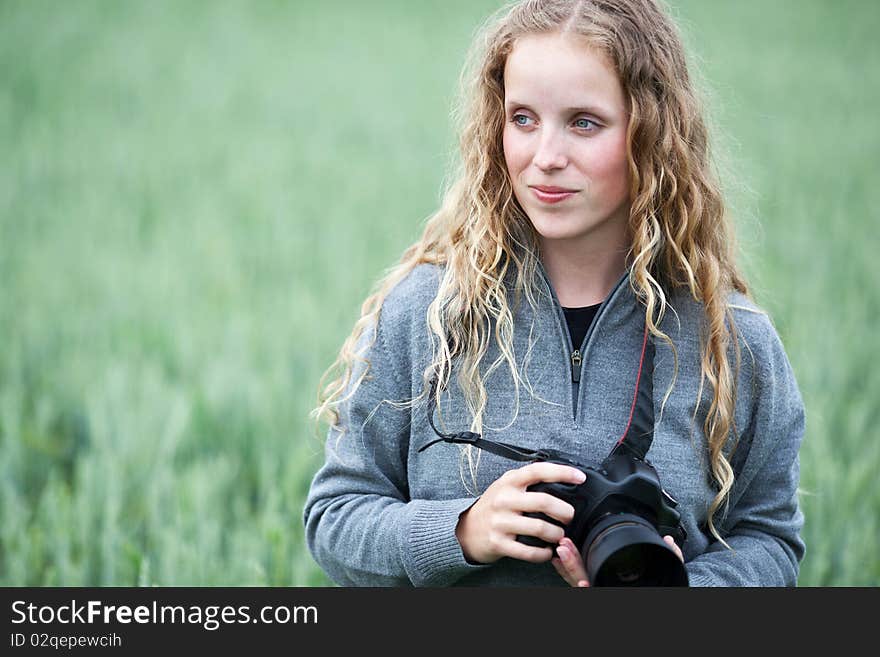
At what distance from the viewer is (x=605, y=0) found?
4.78 ft

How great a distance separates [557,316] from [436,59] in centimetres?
1003

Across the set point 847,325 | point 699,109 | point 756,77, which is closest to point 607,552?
point 699,109

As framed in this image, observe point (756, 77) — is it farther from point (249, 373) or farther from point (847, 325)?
point (249, 373)

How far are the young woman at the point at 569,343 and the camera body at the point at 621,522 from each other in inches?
4.3

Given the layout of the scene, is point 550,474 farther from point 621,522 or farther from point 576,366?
point 576,366

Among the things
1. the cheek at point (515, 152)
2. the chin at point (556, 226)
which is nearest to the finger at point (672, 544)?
the chin at point (556, 226)

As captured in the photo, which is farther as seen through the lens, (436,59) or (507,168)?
(436,59)

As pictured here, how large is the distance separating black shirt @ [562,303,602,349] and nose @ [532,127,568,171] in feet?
0.77

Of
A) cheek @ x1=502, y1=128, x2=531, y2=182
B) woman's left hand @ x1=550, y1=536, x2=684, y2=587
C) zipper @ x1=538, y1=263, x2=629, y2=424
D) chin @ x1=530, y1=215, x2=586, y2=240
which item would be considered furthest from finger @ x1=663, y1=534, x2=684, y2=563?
cheek @ x1=502, y1=128, x2=531, y2=182

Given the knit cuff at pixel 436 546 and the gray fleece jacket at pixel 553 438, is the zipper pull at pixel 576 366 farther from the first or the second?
the knit cuff at pixel 436 546

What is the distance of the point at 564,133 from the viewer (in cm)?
141

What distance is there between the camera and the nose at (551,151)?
54.8 inches

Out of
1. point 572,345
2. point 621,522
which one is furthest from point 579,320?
point 621,522

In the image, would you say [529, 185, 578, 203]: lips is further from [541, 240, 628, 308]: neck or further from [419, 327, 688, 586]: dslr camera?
[419, 327, 688, 586]: dslr camera
